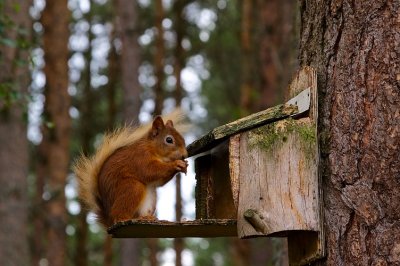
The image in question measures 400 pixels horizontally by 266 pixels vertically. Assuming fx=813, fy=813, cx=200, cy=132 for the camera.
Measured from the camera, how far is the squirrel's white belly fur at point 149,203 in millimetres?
4054

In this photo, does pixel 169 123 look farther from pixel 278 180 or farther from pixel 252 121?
pixel 278 180

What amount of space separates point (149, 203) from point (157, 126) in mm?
534

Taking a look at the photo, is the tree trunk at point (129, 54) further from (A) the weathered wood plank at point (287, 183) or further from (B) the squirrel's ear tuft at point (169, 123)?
(A) the weathered wood plank at point (287, 183)

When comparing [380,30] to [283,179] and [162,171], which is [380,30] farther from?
[162,171]

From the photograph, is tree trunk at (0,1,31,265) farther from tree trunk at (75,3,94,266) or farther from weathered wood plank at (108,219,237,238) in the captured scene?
tree trunk at (75,3,94,266)

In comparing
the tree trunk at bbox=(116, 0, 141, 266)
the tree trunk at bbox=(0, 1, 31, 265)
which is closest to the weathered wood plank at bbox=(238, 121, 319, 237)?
the tree trunk at bbox=(0, 1, 31, 265)

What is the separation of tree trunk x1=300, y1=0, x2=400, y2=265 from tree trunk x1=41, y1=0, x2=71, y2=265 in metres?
9.33

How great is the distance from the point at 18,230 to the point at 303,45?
5.39 meters

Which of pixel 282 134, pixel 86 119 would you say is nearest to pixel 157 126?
pixel 282 134

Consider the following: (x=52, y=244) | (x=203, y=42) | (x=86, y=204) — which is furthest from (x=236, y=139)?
(x=203, y=42)

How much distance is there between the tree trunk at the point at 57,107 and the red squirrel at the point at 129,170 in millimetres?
8037

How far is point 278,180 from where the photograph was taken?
133 inches

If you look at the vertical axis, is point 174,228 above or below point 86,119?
below

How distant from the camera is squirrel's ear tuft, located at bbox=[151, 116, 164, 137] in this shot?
14.7 ft
